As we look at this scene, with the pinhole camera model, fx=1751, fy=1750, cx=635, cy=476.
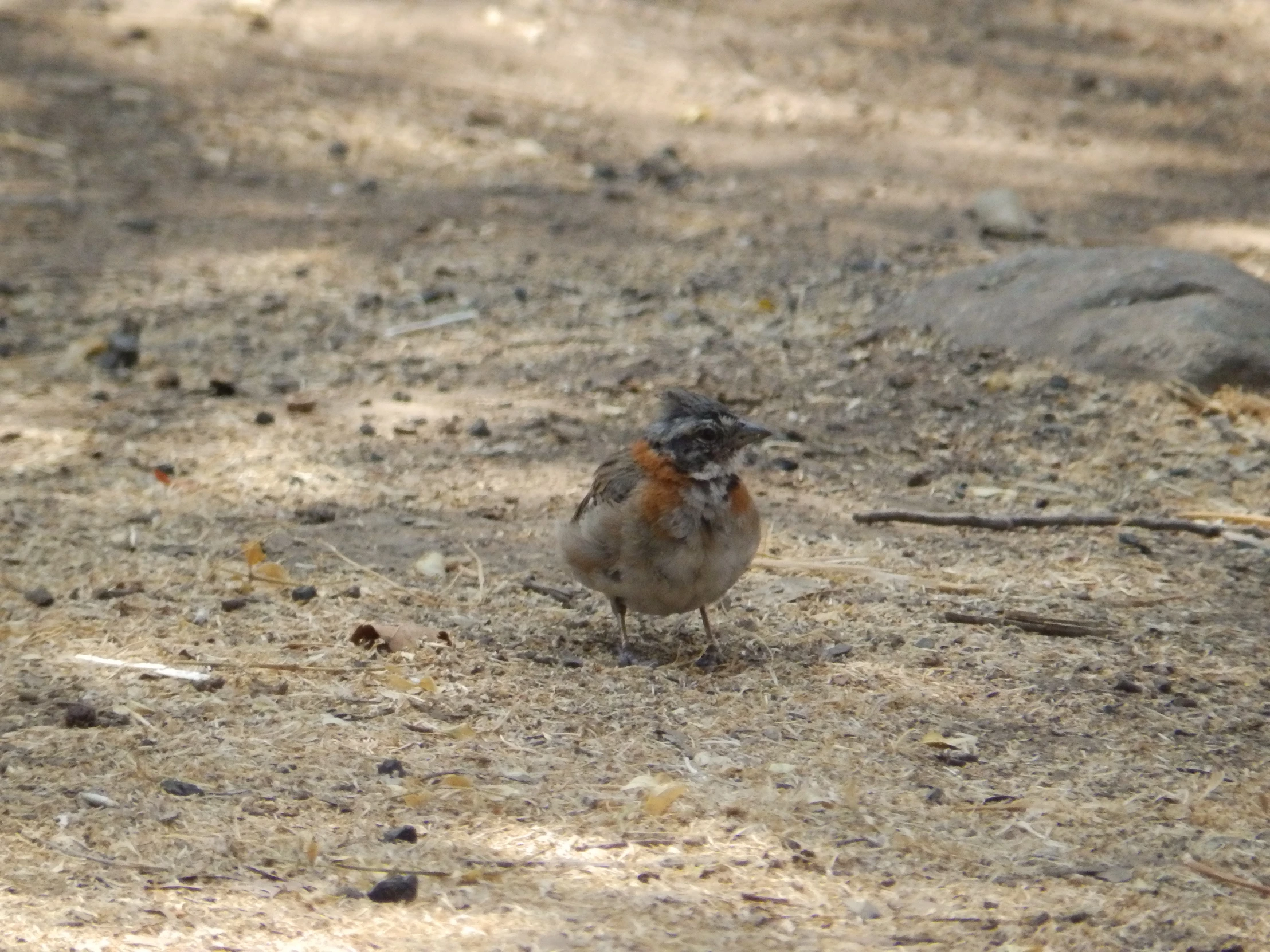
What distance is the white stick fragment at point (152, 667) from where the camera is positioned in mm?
5184

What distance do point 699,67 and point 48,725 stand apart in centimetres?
874

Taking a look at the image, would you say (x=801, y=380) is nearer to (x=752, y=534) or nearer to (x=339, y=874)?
(x=752, y=534)

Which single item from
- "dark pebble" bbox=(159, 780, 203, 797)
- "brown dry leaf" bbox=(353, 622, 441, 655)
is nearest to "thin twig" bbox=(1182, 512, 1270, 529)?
"brown dry leaf" bbox=(353, 622, 441, 655)

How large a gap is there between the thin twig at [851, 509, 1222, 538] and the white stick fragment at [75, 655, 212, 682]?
104 inches

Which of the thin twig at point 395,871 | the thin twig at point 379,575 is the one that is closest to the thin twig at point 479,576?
the thin twig at point 379,575

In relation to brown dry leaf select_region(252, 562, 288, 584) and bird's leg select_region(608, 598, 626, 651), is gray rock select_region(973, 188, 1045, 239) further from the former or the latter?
brown dry leaf select_region(252, 562, 288, 584)

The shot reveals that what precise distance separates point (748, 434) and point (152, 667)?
196cm

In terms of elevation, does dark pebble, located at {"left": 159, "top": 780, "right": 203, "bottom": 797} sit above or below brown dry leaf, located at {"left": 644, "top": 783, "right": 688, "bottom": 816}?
below

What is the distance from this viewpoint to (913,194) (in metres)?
10.5

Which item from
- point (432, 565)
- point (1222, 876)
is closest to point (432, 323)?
point (432, 565)

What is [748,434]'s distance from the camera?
219 inches

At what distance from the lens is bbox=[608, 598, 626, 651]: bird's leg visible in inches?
219

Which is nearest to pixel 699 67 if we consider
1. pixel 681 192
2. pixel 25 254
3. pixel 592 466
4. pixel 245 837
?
pixel 681 192

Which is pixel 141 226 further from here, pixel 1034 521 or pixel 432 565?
pixel 1034 521
